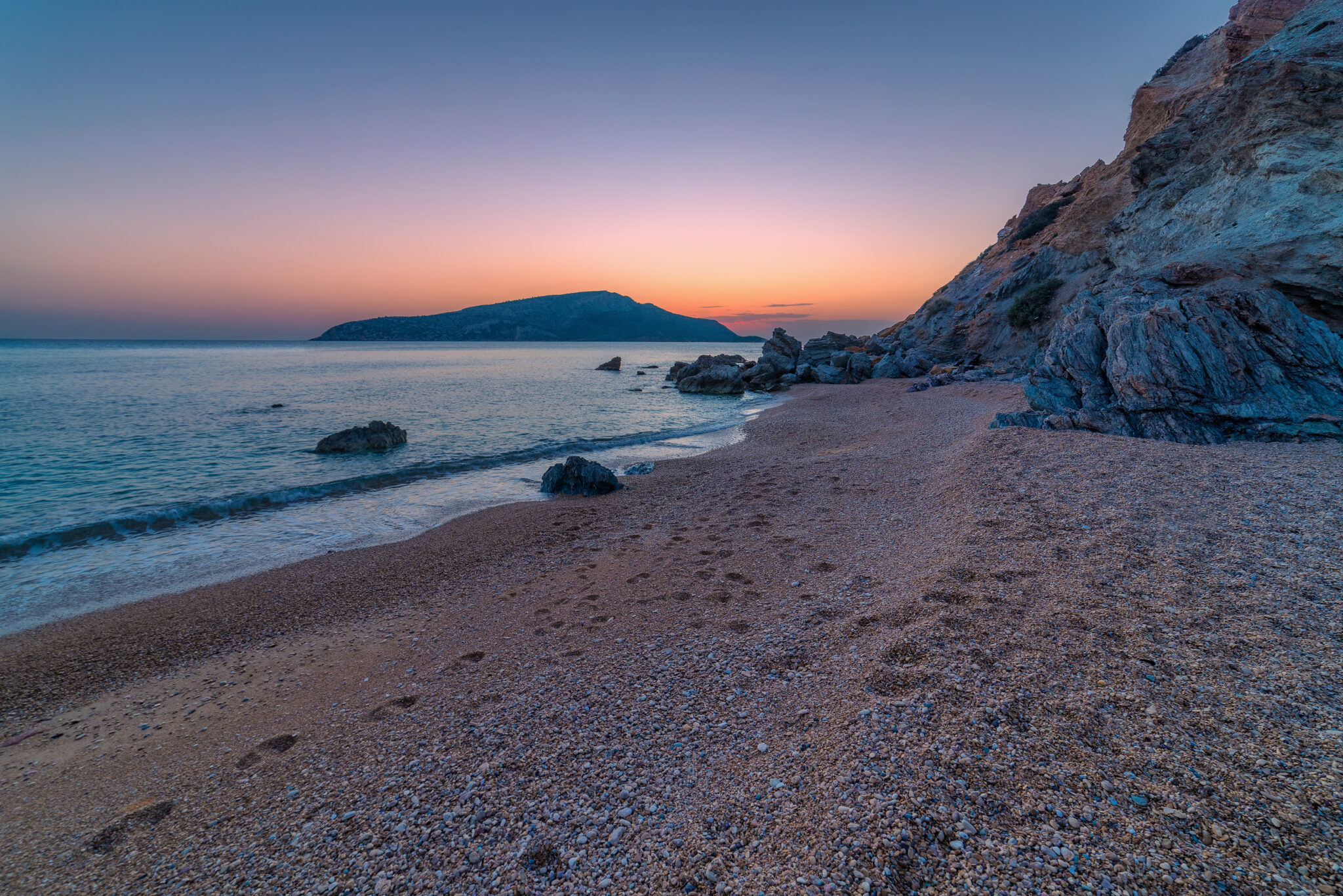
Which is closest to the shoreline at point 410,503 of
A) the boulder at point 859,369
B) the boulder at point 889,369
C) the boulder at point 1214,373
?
the boulder at point 1214,373

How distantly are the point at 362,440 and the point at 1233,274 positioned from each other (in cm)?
2699

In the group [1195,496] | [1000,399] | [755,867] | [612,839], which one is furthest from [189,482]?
[1000,399]

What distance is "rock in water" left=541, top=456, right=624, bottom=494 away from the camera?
42.8 feet

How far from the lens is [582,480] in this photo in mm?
13102

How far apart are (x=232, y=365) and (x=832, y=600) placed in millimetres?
90143

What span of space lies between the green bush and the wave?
2737cm

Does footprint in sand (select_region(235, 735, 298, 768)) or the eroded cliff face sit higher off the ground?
the eroded cliff face

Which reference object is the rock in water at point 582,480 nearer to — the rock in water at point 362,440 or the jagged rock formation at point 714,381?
the rock in water at point 362,440

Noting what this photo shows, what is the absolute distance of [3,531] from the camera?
10.4 metres

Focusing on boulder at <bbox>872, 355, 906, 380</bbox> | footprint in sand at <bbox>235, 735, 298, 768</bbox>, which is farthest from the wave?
boulder at <bbox>872, 355, 906, 380</bbox>

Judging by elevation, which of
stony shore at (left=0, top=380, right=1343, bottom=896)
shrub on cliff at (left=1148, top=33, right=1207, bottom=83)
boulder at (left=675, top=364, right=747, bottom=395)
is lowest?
stony shore at (left=0, top=380, right=1343, bottom=896)

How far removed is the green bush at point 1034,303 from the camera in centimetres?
2911

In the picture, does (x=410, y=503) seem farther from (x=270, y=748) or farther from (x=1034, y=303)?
(x=1034, y=303)

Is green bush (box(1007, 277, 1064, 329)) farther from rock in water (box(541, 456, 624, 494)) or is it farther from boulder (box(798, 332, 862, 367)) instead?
rock in water (box(541, 456, 624, 494))
